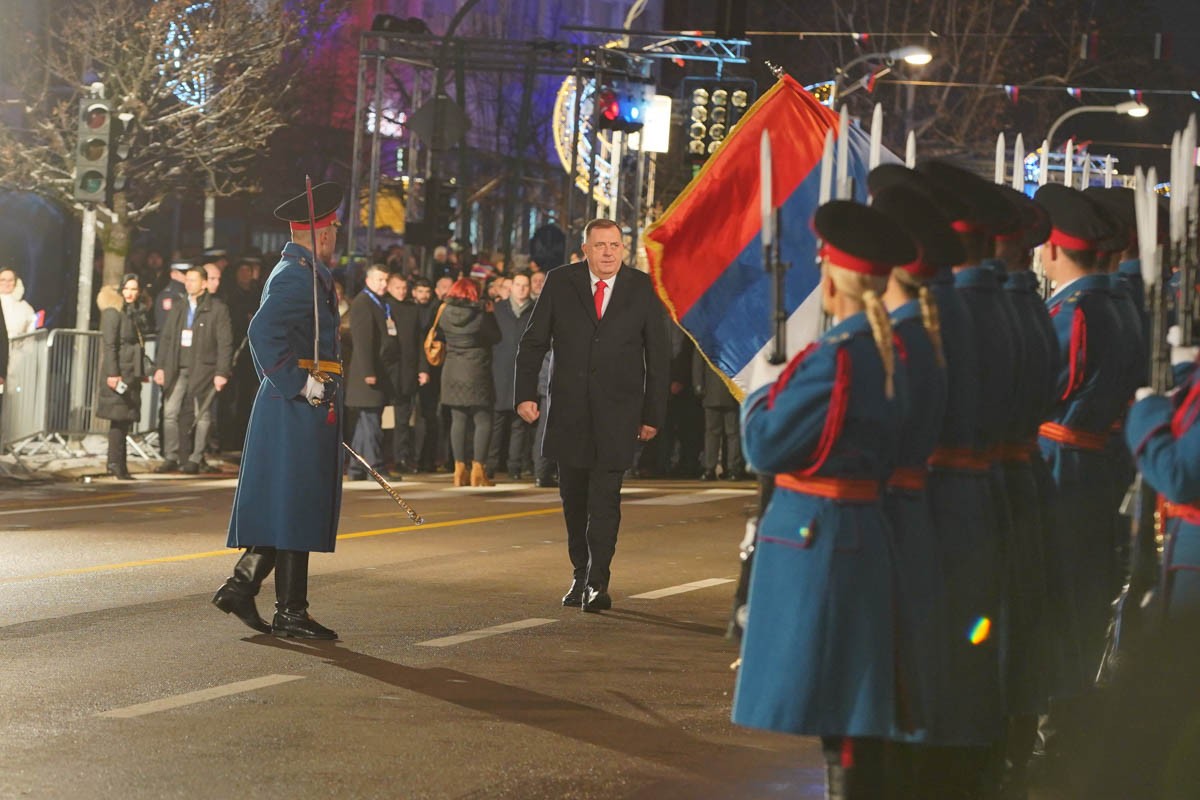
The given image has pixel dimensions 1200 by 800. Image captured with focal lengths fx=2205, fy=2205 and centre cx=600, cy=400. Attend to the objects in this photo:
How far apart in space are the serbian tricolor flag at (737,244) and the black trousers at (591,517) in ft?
3.65

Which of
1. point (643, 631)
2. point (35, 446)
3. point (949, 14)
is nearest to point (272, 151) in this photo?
point (949, 14)

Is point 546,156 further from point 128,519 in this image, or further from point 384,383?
point 128,519

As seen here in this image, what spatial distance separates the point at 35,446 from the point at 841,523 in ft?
55.9

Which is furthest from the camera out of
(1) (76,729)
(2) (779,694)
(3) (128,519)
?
(3) (128,519)

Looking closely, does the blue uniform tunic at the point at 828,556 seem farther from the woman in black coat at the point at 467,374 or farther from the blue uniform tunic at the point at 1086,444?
the woman in black coat at the point at 467,374

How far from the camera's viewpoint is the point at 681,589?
1332cm

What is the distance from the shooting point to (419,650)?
10406 millimetres

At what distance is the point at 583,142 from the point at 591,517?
32.0 meters

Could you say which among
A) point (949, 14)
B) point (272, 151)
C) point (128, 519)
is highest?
point (949, 14)

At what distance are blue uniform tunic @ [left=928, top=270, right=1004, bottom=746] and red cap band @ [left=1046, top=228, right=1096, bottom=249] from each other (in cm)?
141

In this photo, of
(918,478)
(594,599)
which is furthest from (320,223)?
(918,478)

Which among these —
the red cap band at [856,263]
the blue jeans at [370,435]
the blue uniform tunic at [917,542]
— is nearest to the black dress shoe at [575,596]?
the blue uniform tunic at [917,542]

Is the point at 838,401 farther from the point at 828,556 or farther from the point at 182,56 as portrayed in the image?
the point at 182,56

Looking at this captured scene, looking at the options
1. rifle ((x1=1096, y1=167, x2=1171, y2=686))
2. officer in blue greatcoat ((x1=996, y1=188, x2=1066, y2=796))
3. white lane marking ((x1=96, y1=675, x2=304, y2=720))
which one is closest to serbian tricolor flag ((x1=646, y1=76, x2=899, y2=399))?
white lane marking ((x1=96, y1=675, x2=304, y2=720))
